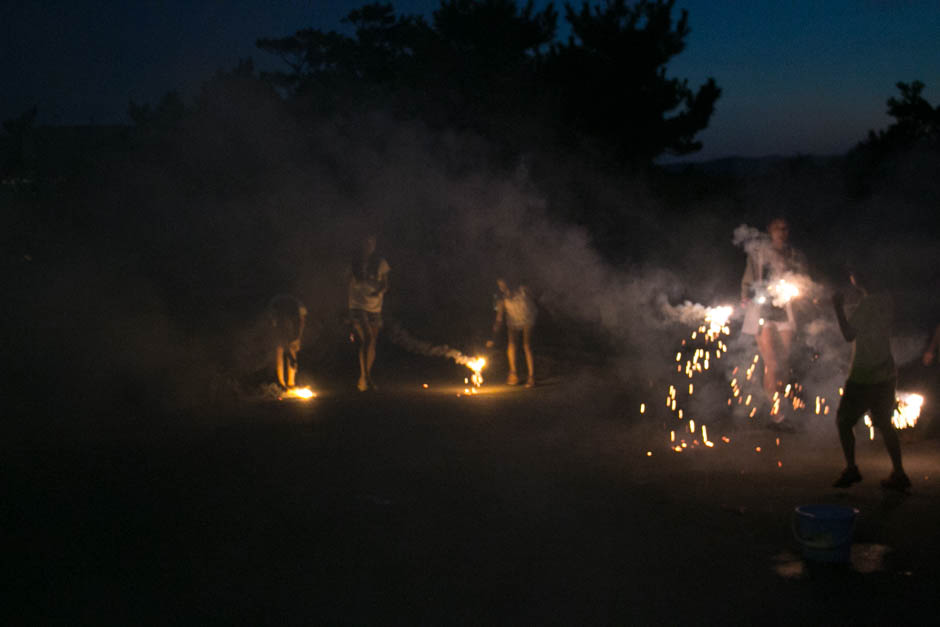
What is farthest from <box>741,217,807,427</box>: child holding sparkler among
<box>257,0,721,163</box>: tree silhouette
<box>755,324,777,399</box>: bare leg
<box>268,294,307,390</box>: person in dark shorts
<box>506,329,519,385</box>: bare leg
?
<box>257,0,721,163</box>: tree silhouette

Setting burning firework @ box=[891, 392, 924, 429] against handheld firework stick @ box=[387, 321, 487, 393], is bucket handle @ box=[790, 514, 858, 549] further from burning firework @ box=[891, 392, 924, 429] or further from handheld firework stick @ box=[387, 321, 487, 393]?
handheld firework stick @ box=[387, 321, 487, 393]

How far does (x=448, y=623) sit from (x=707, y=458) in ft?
13.5

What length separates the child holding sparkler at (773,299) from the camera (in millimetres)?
9422

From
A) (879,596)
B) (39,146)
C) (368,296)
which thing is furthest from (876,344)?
(39,146)

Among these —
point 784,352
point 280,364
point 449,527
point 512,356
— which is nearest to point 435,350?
point 512,356

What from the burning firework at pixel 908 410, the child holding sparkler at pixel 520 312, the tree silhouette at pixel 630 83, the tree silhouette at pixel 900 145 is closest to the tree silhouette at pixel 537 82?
the tree silhouette at pixel 630 83

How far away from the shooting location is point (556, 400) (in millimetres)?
11250

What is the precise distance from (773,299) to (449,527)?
5007mm

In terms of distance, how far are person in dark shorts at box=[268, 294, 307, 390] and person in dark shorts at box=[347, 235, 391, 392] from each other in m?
0.68

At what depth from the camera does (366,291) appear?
11977 mm

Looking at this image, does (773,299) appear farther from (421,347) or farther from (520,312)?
(421,347)

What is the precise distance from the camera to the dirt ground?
4516 mm

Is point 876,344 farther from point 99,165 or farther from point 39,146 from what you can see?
point 39,146

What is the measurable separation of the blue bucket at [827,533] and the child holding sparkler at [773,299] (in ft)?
14.4
